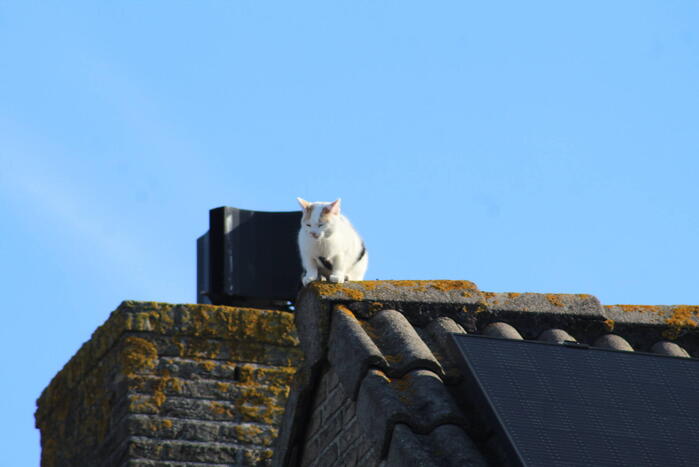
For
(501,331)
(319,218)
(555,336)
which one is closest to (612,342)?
(555,336)

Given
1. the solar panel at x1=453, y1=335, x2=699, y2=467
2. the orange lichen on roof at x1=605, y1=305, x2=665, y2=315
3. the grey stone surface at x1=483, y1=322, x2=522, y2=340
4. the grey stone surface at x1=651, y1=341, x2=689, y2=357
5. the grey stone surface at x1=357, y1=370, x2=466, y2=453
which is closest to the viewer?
the solar panel at x1=453, y1=335, x2=699, y2=467

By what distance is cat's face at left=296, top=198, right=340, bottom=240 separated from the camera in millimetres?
7176

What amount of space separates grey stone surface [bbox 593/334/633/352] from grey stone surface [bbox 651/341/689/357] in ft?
0.47

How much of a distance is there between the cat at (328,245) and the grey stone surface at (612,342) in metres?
1.61

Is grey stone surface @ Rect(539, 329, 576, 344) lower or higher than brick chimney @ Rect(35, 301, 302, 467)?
lower

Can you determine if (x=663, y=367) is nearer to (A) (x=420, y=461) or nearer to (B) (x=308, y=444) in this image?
(A) (x=420, y=461)

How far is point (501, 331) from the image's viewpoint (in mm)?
5680

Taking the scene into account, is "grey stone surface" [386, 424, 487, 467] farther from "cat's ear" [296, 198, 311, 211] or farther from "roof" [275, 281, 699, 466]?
"cat's ear" [296, 198, 311, 211]

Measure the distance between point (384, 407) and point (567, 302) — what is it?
1.55 metres

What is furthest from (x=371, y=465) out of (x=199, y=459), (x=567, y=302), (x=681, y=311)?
(x=199, y=459)

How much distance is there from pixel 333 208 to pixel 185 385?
1723 millimetres

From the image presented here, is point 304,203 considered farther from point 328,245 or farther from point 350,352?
point 350,352

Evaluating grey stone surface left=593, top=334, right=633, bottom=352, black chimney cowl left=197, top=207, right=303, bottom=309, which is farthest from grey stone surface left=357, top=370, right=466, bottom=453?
black chimney cowl left=197, top=207, right=303, bottom=309

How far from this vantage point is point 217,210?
9.45 metres
